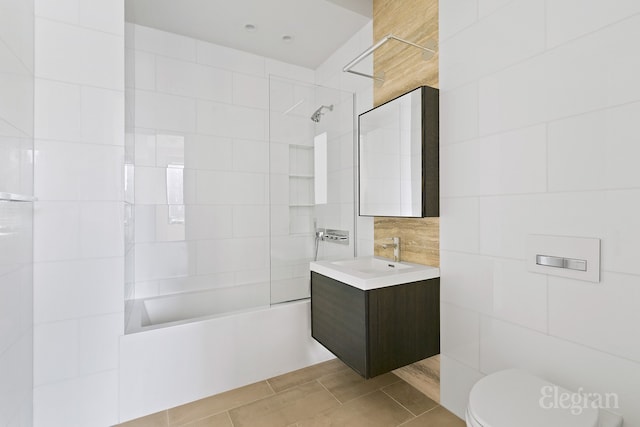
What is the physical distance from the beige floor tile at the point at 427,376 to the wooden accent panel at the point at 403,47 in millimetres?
1700

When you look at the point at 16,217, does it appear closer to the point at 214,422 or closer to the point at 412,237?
the point at 214,422

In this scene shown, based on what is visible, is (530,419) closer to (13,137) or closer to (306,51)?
(13,137)

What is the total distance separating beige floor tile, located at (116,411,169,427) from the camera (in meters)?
1.65

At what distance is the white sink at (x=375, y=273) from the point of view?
1.57 m

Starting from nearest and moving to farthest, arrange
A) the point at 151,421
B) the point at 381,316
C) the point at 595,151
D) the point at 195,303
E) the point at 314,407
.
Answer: the point at 595,151 < the point at 381,316 < the point at 151,421 < the point at 314,407 < the point at 195,303

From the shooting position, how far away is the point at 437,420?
1.66 metres

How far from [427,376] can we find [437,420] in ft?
0.82

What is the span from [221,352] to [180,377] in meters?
0.26

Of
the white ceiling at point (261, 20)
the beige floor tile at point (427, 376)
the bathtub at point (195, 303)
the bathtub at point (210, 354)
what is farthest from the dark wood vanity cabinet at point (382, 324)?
the white ceiling at point (261, 20)

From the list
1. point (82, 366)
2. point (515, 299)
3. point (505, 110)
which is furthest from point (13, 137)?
point (515, 299)

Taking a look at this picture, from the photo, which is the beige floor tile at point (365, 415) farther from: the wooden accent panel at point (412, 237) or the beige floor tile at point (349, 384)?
the wooden accent panel at point (412, 237)

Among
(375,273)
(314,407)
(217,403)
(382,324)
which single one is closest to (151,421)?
(217,403)

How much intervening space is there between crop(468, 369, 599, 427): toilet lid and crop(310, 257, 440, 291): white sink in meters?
0.59

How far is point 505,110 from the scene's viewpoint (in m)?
1.43
